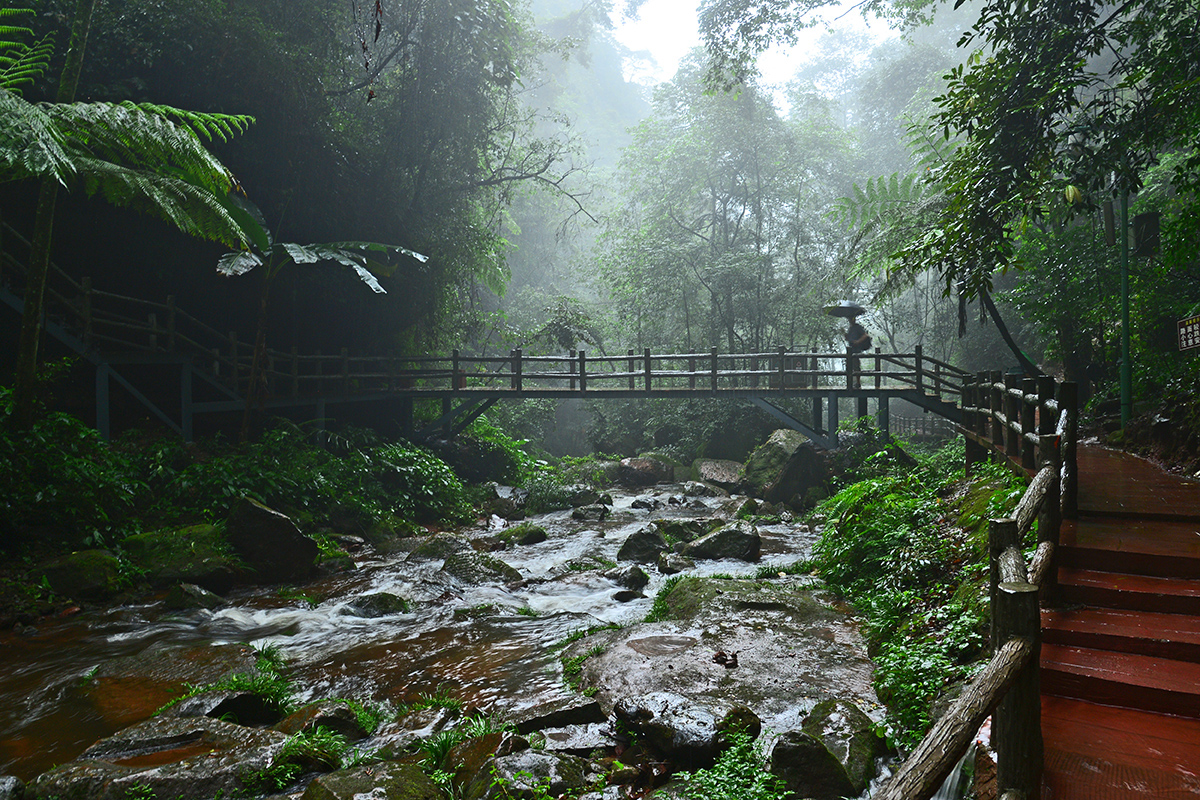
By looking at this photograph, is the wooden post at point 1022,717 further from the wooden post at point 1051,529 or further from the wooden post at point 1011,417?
the wooden post at point 1011,417

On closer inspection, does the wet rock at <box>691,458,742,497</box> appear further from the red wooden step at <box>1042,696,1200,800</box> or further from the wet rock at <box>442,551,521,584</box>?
the red wooden step at <box>1042,696,1200,800</box>

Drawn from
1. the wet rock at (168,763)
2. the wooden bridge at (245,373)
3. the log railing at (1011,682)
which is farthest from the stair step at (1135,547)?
the wooden bridge at (245,373)

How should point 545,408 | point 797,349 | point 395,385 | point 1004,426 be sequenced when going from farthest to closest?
point 797,349
point 545,408
point 395,385
point 1004,426

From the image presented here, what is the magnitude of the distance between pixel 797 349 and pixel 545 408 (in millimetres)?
10431

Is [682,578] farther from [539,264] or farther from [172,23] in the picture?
[539,264]

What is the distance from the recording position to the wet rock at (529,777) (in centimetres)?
371

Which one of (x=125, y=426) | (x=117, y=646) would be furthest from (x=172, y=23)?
(x=117, y=646)

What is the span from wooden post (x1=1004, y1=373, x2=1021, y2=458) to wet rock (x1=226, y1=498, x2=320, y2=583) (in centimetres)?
841

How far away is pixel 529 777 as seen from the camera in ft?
12.5

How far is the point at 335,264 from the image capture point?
45.5ft

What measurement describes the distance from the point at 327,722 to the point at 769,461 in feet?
44.2

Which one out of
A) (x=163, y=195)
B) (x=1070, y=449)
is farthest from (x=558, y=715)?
(x=163, y=195)

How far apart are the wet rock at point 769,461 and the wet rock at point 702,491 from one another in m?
0.63

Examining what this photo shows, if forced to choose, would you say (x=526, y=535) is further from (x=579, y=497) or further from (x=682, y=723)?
(x=682, y=723)
